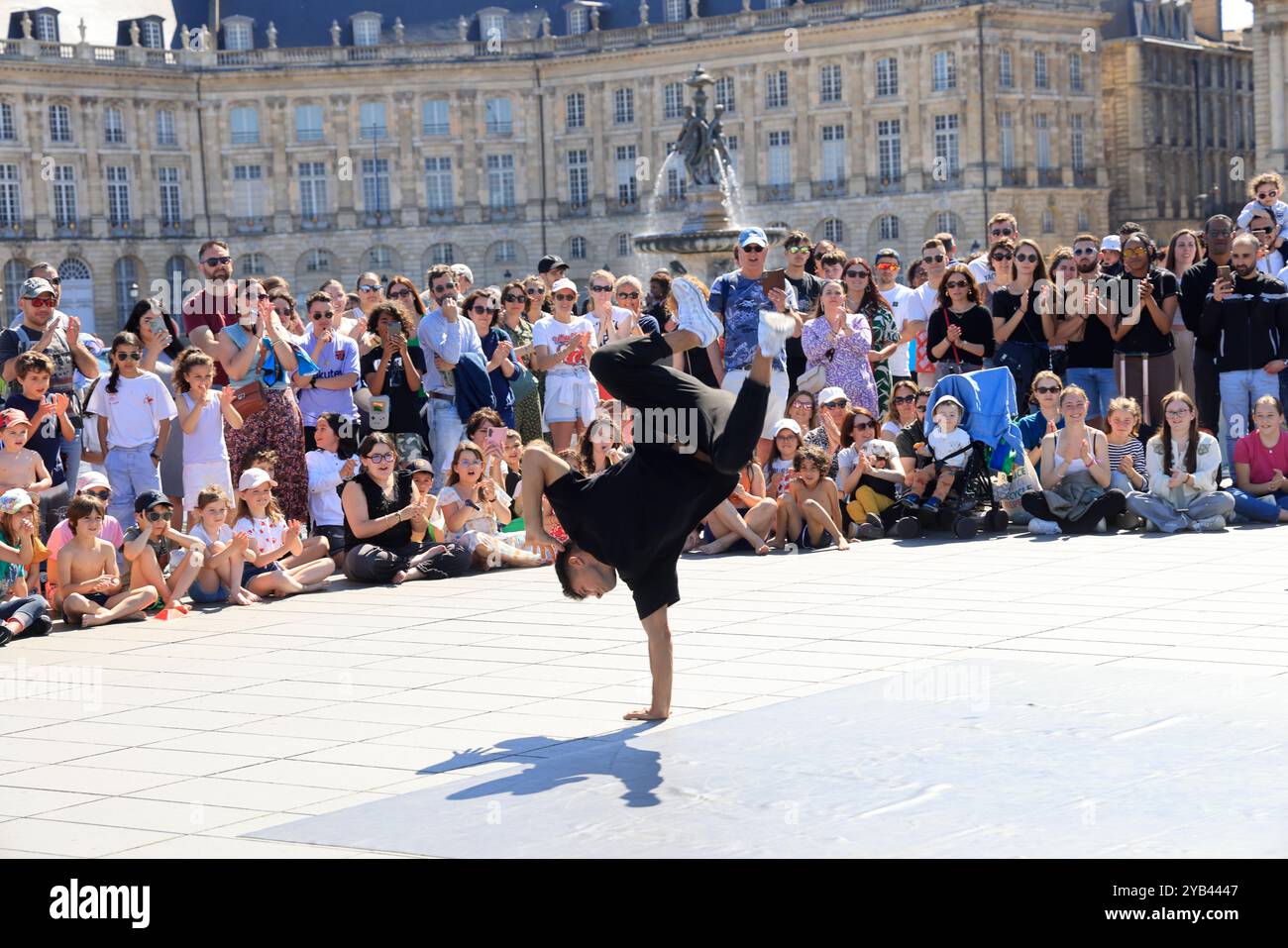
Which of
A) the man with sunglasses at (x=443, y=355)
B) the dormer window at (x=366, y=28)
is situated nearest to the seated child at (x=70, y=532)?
the man with sunglasses at (x=443, y=355)

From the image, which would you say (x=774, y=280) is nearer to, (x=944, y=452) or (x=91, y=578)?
(x=944, y=452)

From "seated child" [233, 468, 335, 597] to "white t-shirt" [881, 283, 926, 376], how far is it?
596 cm

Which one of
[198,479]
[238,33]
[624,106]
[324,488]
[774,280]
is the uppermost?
[238,33]

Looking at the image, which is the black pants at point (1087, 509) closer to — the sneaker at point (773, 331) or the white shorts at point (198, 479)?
the white shorts at point (198, 479)

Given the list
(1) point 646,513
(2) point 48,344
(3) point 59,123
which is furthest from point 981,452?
(3) point 59,123

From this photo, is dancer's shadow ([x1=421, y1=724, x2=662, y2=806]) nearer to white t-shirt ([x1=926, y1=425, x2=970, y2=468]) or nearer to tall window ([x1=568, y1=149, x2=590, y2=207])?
white t-shirt ([x1=926, y1=425, x2=970, y2=468])

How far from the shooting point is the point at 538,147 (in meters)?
80.9

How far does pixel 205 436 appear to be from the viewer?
13.7 metres

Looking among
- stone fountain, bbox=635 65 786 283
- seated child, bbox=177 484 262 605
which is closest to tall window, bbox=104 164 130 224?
stone fountain, bbox=635 65 786 283

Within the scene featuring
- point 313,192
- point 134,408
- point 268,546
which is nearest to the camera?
point 268,546

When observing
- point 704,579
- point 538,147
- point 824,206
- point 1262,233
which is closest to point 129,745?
point 704,579

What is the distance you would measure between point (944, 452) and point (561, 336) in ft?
10.5

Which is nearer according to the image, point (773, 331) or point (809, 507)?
point (773, 331)

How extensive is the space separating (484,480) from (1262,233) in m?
7.11
